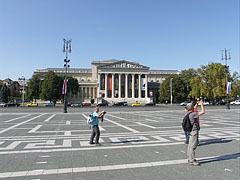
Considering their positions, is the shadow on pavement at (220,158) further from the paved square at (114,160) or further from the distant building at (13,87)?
the distant building at (13,87)

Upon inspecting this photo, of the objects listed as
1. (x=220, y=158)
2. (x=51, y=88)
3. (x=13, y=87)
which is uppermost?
(x=13, y=87)

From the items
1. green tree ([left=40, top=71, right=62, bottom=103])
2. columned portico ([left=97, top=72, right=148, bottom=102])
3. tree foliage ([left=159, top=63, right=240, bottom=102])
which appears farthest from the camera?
columned portico ([left=97, top=72, right=148, bottom=102])

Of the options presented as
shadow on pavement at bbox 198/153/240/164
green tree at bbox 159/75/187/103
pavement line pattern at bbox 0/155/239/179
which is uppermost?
green tree at bbox 159/75/187/103

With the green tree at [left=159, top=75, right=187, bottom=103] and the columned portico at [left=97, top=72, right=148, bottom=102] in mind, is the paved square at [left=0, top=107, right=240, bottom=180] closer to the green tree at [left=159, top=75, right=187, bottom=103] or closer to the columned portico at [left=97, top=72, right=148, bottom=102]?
the green tree at [left=159, top=75, right=187, bottom=103]

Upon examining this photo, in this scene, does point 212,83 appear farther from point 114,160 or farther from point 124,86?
point 114,160

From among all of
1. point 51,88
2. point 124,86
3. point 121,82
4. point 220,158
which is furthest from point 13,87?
point 220,158

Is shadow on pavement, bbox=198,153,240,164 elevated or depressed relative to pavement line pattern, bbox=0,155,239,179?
depressed

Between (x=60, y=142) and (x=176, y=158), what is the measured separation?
18.1ft

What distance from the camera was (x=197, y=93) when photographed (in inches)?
2744

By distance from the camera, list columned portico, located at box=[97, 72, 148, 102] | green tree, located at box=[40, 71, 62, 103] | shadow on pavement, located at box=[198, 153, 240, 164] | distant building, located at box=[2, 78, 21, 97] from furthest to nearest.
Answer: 1. distant building, located at box=[2, 78, 21, 97]
2. columned portico, located at box=[97, 72, 148, 102]
3. green tree, located at box=[40, 71, 62, 103]
4. shadow on pavement, located at box=[198, 153, 240, 164]

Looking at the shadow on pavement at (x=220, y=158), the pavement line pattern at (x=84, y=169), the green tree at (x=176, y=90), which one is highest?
the green tree at (x=176, y=90)

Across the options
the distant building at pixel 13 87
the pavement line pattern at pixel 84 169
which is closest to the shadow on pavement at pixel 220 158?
the pavement line pattern at pixel 84 169

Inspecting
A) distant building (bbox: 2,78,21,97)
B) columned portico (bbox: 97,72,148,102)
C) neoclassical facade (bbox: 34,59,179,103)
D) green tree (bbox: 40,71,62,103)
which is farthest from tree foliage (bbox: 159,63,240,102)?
distant building (bbox: 2,78,21,97)

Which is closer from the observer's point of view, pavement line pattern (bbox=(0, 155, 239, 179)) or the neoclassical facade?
pavement line pattern (bbox=(0, 155, 239, 179))
